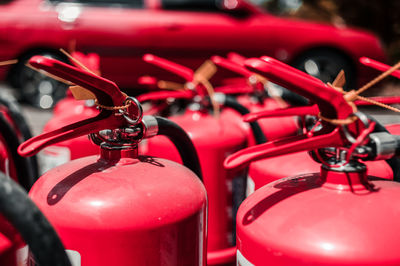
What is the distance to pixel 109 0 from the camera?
337 cm

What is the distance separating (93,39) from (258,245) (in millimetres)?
2914

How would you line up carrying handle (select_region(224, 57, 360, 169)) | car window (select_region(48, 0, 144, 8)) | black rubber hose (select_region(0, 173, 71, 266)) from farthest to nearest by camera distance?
1. car window (select_region(48, 0, 144, 8))
2. carrying handle (select_region(224, 57, 360, 169))
3. black rubber hose (select_region(0, 173, 71, 266))

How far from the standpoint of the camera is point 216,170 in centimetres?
114

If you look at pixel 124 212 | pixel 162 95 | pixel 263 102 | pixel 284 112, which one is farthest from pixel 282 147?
pixel 263 102

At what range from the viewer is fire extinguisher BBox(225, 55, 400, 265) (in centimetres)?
51

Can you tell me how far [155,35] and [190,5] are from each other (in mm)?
363

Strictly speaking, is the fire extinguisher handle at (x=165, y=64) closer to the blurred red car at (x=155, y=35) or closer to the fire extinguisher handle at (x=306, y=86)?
the fire extinguisher handle at (x=306, y=86)

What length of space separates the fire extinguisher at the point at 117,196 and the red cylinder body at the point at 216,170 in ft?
Answer: 1.24

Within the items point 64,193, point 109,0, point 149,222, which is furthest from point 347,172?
point 109,0

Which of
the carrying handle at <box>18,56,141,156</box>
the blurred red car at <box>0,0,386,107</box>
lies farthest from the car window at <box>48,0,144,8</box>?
the carrying handle at <box>18,56,141,156</box>

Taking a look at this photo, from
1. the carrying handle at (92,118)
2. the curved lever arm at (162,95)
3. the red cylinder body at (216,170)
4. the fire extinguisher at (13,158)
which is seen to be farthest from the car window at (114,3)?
the carrying handle at (92,118)

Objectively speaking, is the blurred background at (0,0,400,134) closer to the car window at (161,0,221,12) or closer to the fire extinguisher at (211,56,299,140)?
the car window at (161,0,221,12)

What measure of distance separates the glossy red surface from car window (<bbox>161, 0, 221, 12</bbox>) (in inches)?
1.4

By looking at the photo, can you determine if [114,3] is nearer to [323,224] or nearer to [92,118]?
[92,118]
